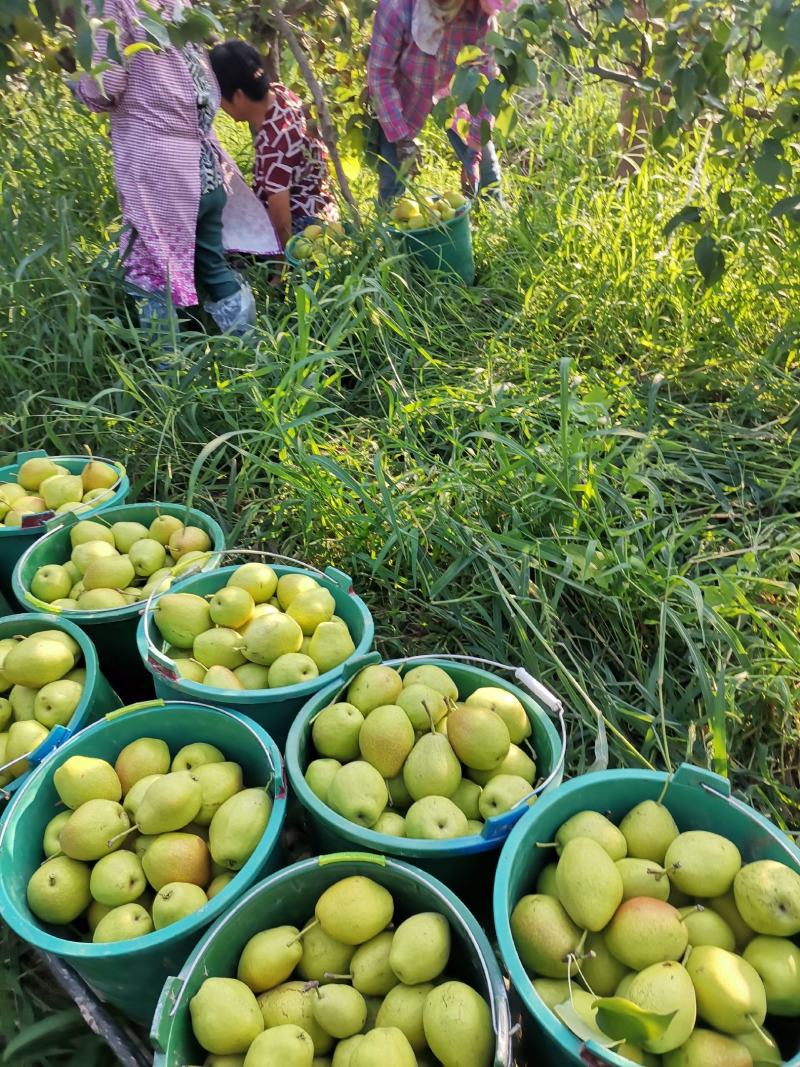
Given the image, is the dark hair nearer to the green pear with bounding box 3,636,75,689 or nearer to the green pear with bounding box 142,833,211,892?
the green pear with bounding box 3,636,75,689

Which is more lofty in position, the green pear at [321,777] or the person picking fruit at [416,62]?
the person picking fruit at [416,62]

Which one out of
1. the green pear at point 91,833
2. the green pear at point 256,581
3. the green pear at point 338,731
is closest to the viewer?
the green pear at point 91,833

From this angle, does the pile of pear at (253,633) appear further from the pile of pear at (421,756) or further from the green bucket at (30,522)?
the green bucket at (30,522)

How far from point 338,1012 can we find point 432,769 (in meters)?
0.41

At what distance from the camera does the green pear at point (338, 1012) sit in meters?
1.10

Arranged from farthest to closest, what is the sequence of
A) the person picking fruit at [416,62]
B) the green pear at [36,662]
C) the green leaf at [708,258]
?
1. the person picking fruit at [416,62]
2. the green leaf at [708,258]
3. the green pear at [36,662]

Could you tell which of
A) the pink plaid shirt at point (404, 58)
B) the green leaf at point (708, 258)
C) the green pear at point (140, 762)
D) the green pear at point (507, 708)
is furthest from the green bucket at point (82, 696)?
the pink plaid shirt at point (404, 58)

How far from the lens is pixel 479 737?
4.44 feet

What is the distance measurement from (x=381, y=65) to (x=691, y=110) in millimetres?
2369

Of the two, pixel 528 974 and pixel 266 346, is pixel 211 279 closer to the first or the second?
pixel 266 346

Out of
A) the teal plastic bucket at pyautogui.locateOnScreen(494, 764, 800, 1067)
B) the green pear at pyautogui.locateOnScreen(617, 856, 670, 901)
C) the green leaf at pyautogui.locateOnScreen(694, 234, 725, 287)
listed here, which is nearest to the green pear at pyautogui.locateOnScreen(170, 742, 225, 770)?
the teal plastic bucket at pyautogui.locateOnScreen(494, 764, 800, 1067)

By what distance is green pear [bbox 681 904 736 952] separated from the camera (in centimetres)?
113

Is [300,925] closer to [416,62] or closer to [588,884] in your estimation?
[588,884]

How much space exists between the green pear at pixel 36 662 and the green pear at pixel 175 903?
633mm
